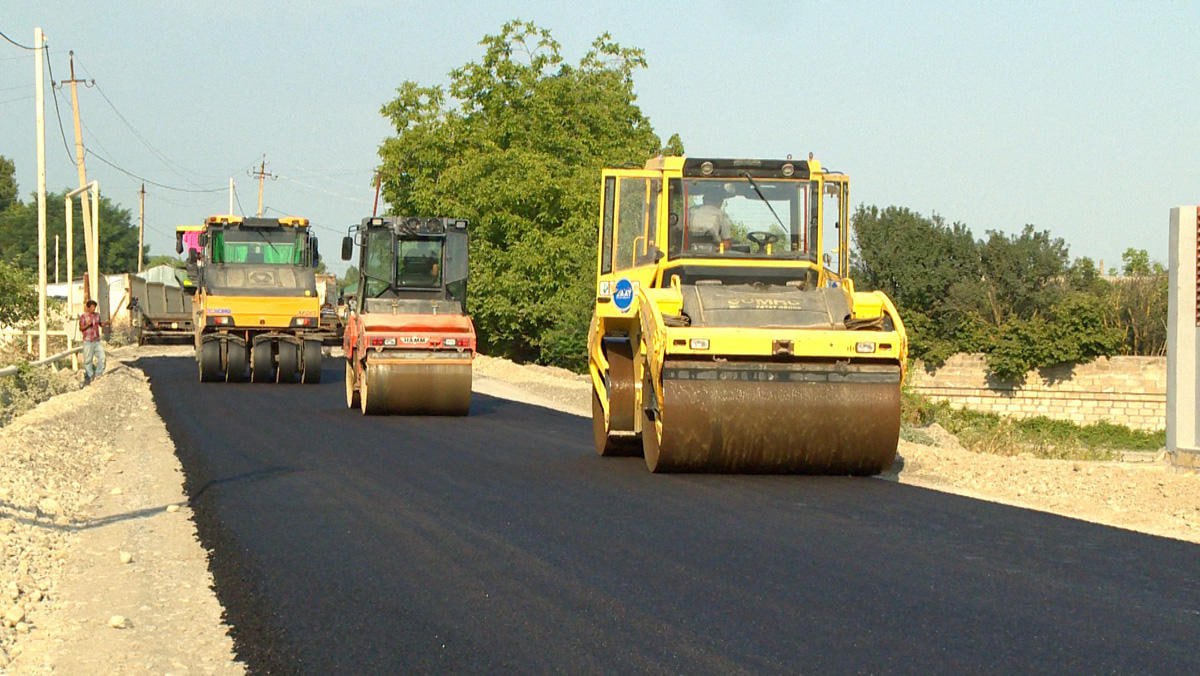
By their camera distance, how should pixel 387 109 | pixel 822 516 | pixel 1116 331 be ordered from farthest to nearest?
pixel 387 109, pixel 1116 331, pixel 822 516

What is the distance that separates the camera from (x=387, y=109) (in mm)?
47312

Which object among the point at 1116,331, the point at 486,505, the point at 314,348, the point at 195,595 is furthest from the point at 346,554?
the point at 1116,331

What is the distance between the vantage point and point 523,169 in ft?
144

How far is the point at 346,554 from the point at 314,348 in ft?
67.0

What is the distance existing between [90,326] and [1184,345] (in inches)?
836

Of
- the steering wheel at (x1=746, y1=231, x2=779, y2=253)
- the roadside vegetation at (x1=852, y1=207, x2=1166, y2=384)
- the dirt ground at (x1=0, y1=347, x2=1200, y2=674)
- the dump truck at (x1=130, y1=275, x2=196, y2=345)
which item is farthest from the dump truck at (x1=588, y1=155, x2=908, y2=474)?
the dump truck at (x1=130, y1=275, x2=196, y2=345)

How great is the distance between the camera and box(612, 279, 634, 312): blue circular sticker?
13.2m

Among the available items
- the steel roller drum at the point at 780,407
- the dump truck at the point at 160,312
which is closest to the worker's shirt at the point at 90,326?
the dump truck at the point at 160,312

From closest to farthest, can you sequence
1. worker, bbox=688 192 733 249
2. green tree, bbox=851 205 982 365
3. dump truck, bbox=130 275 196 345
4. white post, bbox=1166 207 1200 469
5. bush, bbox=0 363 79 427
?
worker, bbox=688 192 733 249
white post, bbox=1166 207 1200 469
bush, bbox=0 363 79 427
green tree, bbox=851 205 982 365
dump truck, bbox=130 275 196 345

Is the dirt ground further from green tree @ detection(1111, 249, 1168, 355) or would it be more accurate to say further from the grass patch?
green tree @ detection(1111, 249, 1168, 355)

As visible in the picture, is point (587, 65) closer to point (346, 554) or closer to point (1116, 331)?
point (1116, 331)

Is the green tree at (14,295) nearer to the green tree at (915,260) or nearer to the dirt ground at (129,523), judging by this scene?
the dirt ground at (129,523)

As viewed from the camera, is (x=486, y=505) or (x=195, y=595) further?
(x=486, y=505)

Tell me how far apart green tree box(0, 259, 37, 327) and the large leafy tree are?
588 inches
